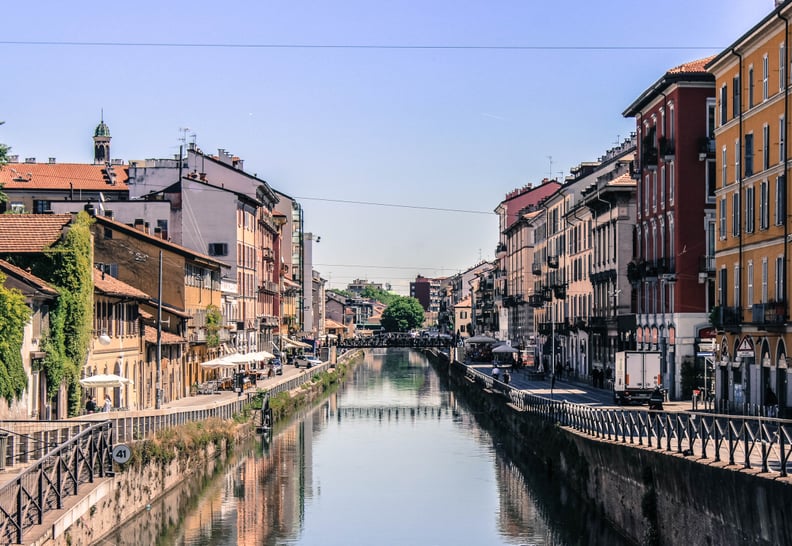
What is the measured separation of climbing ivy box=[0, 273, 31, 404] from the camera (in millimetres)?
36812

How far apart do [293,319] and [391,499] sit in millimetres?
90130

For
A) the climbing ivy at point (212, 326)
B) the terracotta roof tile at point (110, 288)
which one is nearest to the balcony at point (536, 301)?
the climbing ivy at point (212, 326)

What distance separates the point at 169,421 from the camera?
42281mm

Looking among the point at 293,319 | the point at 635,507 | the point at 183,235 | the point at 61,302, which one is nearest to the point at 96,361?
the point at 61,302

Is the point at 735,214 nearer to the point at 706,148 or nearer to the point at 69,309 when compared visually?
the point at 706,148

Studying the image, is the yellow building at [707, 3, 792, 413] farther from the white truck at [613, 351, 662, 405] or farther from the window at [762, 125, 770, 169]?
the white truck at [613, 351, 662, 405]

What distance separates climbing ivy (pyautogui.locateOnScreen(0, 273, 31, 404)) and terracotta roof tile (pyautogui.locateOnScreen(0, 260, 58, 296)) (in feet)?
4.22

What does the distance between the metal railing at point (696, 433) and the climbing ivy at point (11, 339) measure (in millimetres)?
17251

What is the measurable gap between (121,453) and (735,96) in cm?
2631

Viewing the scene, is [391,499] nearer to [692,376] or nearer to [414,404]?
[692,376]

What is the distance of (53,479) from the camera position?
2603 centimetres

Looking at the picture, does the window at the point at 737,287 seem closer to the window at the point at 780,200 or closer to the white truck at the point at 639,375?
the window at the point at 780,200

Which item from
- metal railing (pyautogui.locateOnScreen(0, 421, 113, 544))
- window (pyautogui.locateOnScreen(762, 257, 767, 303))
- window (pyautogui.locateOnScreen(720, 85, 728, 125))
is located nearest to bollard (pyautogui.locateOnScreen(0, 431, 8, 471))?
metal railing (pyautogui.locateOnScreen(0, 421, 113, 544))

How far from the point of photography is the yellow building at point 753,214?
41812 millimetres
